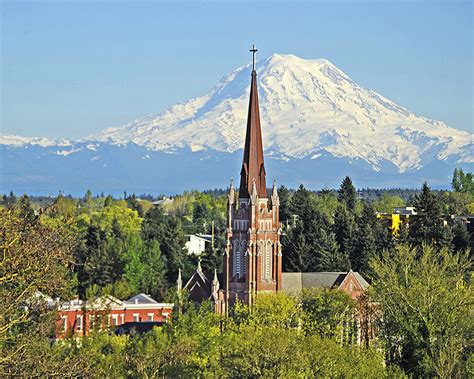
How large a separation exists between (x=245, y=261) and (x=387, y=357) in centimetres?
2592

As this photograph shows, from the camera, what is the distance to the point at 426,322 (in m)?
50.4

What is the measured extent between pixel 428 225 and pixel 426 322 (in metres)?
46.0

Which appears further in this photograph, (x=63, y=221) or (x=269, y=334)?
(x=269, y=334)

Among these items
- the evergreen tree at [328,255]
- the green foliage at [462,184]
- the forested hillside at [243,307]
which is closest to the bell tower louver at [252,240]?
the forested hillside at [243,307]

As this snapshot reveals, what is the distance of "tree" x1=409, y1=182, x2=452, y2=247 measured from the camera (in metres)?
92.9

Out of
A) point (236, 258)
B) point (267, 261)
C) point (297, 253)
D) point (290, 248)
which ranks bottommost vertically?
point (267, 261)

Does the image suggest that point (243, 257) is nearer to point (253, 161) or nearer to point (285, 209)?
Answer: point (253, 161)

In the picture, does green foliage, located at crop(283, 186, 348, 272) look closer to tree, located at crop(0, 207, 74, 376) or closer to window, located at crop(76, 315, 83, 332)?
window, located at crop(76, 315, 83, 332)

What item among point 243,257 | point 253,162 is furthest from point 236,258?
point 253,162

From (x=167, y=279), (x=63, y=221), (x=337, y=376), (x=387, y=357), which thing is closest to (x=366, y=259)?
(x=167, y=279)

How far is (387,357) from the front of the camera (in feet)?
171

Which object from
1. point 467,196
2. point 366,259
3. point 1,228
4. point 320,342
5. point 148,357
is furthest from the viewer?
point 467,196

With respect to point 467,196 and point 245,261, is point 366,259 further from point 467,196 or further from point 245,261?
point 467,196

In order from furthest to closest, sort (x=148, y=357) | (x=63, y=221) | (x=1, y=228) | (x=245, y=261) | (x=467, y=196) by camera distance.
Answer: (x=467, y=196) → (x=245, y=261) → (x=148, y=357) → (x=63, y=221) → (x=1, y=228)
